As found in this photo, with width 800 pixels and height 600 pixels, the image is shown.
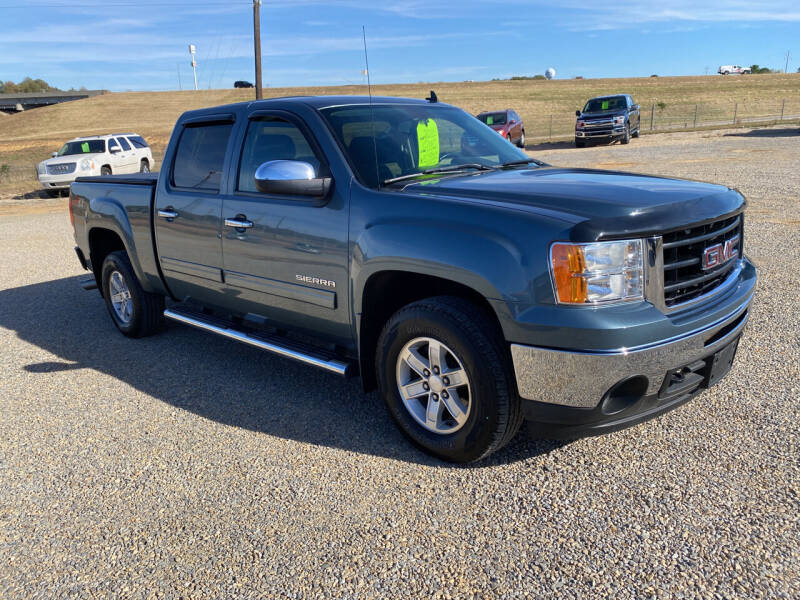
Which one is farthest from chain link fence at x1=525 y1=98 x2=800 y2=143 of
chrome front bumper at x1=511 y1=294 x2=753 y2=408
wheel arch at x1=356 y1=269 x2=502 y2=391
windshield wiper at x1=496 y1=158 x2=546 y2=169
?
chrome front bumper at x1=511 y1=294 x2=753 y2=408

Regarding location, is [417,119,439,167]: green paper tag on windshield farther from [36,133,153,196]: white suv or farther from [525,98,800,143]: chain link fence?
Answer: [525,98,800,143]: chain link fence

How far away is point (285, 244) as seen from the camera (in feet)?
12.9

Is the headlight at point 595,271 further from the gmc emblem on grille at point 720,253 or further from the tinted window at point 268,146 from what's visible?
the tinted window at point 268,146

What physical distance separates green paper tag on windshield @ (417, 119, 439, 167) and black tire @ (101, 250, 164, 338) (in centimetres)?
295

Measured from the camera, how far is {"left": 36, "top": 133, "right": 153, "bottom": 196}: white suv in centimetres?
1977

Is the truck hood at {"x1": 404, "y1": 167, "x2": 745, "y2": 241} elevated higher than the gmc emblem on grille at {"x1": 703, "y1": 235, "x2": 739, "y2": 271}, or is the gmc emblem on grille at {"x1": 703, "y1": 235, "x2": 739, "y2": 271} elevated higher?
the truck hood at {"x1": 404, "y1": 167, "x2": 745, "y2": 241}

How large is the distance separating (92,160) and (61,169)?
912mm

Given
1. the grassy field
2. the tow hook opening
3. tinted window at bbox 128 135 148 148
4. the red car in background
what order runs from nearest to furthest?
the tow hook opening, tinted window at bbox 128 135 148 148, the red car in background, the grassy field

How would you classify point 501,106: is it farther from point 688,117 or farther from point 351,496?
point 351,496

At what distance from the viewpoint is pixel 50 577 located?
2695 mm

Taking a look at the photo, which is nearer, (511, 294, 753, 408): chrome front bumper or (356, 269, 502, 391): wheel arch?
(511, 294, 753, 408): chrome front bumper

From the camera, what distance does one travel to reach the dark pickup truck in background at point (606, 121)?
2578 cm

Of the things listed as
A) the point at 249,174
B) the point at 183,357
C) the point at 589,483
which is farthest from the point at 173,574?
the point at 183,357

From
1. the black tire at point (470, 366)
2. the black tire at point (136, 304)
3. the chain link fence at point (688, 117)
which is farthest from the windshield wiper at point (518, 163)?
the chain link fence at point (688, 117)
